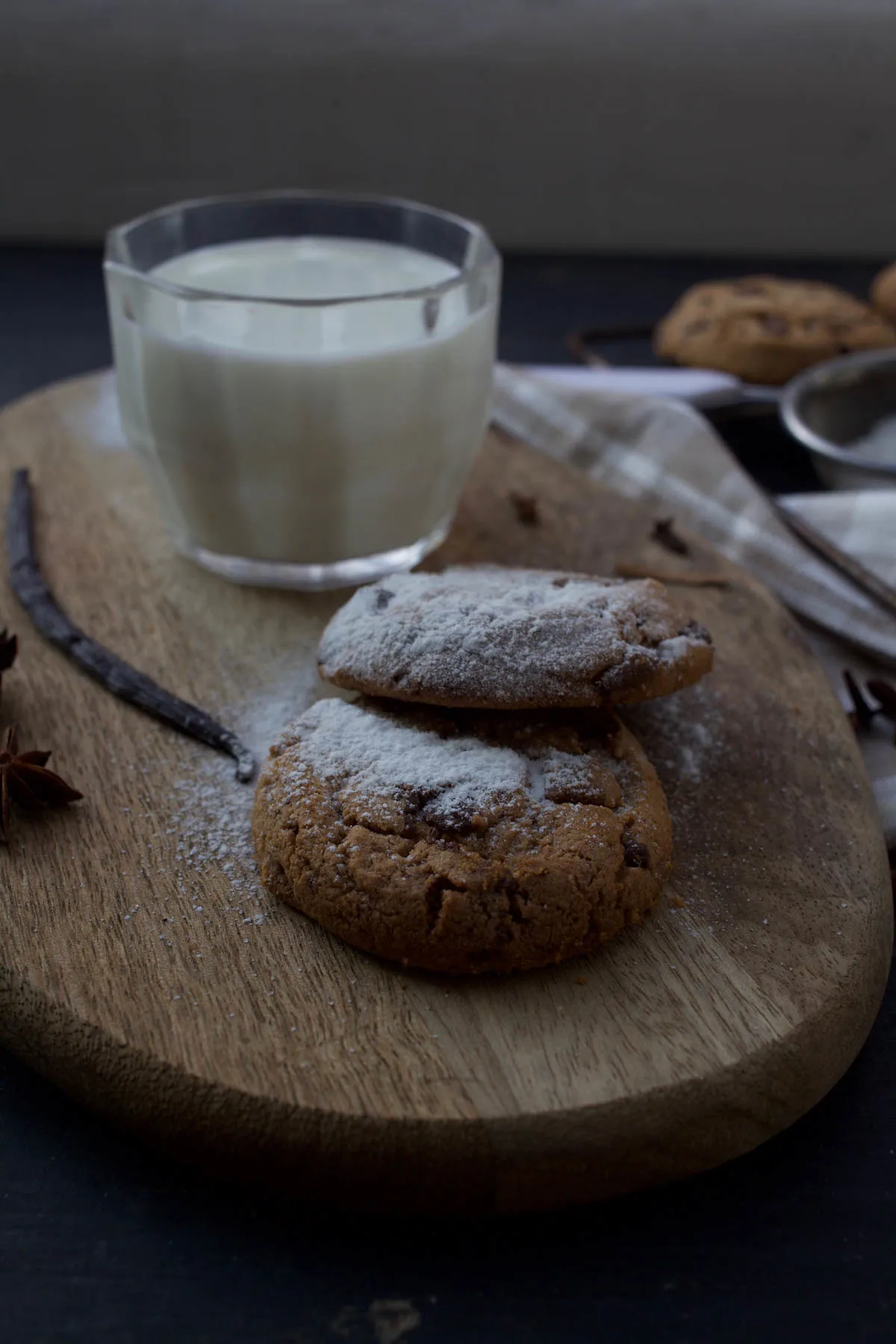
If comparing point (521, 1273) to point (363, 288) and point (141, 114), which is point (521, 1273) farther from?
point (141, 114)

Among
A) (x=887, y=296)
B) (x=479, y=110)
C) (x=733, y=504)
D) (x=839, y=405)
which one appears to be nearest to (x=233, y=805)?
(x=733, y=504)

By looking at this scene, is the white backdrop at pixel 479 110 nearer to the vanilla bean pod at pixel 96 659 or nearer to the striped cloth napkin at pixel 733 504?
the striped cloth napkin at pixel 733 504

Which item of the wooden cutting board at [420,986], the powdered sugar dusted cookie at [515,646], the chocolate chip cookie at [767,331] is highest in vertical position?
the powdered sugar dusted cookie at [515,646]

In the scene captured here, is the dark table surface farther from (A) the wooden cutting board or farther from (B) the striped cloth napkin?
(B) the striped cloth napkin

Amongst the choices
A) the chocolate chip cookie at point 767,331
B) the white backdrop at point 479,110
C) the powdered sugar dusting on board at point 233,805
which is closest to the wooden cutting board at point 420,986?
the powdered sugar dusting on board at point 233,805

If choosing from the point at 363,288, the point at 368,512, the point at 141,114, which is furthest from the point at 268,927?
the point at 141,114

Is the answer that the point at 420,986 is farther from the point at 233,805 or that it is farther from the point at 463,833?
the point at 233,805

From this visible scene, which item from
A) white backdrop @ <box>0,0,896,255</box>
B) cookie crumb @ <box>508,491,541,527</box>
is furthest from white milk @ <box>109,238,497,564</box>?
white backdrop @ <box>0,0,896,255</box>
